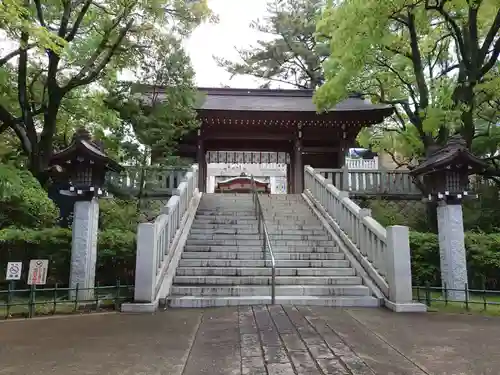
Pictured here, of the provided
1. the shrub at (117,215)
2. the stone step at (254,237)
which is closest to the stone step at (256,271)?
the stone step at (254,237)

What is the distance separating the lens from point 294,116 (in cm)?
1494

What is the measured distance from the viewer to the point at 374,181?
1364cm

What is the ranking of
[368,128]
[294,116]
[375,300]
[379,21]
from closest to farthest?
[375,300]
[379,21]
[294,116]
[368,128]

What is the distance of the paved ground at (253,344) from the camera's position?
347 cm

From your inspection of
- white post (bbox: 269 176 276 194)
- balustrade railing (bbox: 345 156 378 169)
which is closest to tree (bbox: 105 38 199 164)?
balustrade railing (bbox: 345 156 378 169)

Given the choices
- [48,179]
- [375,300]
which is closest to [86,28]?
[48,179]

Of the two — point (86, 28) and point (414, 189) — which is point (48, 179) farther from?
point (414, 189)

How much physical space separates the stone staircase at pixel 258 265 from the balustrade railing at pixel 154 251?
1.39 ft

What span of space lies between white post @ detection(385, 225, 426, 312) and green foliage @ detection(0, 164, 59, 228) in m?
8.01

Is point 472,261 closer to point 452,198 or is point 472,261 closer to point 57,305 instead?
point 452,198

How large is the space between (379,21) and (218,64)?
62.4ft

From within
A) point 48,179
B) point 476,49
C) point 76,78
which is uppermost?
point 476,49

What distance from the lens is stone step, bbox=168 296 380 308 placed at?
639 centimetres

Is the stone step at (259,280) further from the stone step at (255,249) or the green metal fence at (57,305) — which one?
the stone step at (255,249)
